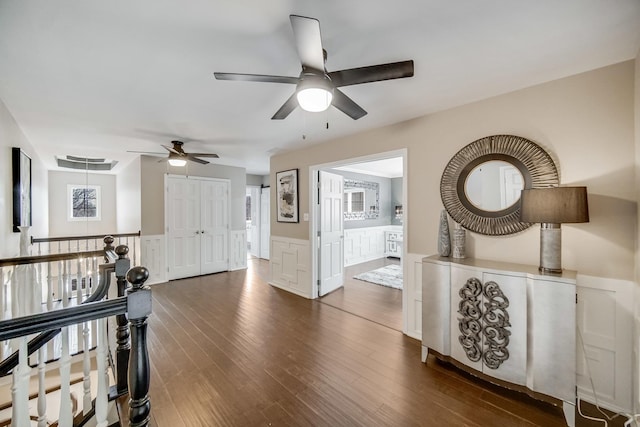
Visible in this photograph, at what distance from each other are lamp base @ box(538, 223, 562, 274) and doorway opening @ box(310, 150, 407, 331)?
4.31 feet

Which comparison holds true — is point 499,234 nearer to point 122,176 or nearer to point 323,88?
point 323,88

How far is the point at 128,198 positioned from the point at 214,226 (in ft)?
6.40

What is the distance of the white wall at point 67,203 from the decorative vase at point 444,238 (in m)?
8.14

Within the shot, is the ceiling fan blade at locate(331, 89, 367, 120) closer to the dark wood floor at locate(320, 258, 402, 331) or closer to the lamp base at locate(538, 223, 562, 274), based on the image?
the lamp base at locate(538, 223, 562, 274)

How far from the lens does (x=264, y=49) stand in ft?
5.57

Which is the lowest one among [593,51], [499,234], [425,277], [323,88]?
[425,277]

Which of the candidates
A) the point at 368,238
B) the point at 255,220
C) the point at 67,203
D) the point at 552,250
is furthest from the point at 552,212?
the point at 67,203

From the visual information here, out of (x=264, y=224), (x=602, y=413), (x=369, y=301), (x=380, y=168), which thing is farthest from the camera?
(x=264, y=224)

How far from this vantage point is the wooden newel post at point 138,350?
1159mm

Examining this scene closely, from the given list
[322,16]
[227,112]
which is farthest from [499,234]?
[227,112]

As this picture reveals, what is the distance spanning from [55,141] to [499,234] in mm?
5916

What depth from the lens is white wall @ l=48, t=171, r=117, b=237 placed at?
6.57 m

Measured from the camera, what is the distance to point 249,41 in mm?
1618

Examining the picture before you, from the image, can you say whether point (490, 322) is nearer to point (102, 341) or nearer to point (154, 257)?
point (102, 341)
